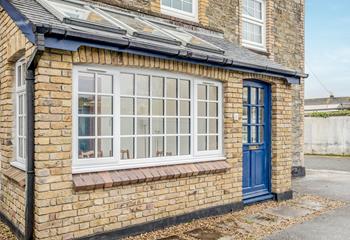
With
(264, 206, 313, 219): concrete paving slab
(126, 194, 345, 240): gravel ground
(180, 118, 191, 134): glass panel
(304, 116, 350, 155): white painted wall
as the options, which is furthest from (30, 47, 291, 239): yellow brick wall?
(304, 116, 350, 155): white painted wall

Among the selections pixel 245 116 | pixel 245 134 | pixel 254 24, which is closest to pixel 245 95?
pixel 245 116

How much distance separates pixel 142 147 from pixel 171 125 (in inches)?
28.3

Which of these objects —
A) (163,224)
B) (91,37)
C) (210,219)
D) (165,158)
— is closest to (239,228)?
(210,219)

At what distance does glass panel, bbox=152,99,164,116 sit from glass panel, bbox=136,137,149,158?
479 millimetres

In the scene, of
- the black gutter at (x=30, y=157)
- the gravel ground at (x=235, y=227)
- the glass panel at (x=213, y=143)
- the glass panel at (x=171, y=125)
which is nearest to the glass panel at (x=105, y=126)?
the black gutter at (x=30, y=157)

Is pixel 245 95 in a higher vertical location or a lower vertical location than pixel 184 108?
higher

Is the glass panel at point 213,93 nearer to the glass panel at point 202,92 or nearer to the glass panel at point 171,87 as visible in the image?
the glass panel at point 202,92

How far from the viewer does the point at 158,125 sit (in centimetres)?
590

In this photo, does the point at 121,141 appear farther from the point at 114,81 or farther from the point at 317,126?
the point at 317,126

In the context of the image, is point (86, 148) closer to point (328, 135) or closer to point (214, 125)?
point (214, 125)

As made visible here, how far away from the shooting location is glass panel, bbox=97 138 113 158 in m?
5.10

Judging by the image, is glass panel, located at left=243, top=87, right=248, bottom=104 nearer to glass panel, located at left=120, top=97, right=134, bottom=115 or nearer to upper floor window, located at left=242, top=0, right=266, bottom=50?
glass panel, located at left=120, top=97, right=134, bottom=115

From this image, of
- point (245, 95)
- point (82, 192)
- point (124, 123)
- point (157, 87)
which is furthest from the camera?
point (245, 95)

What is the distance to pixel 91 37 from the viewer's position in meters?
4.46
